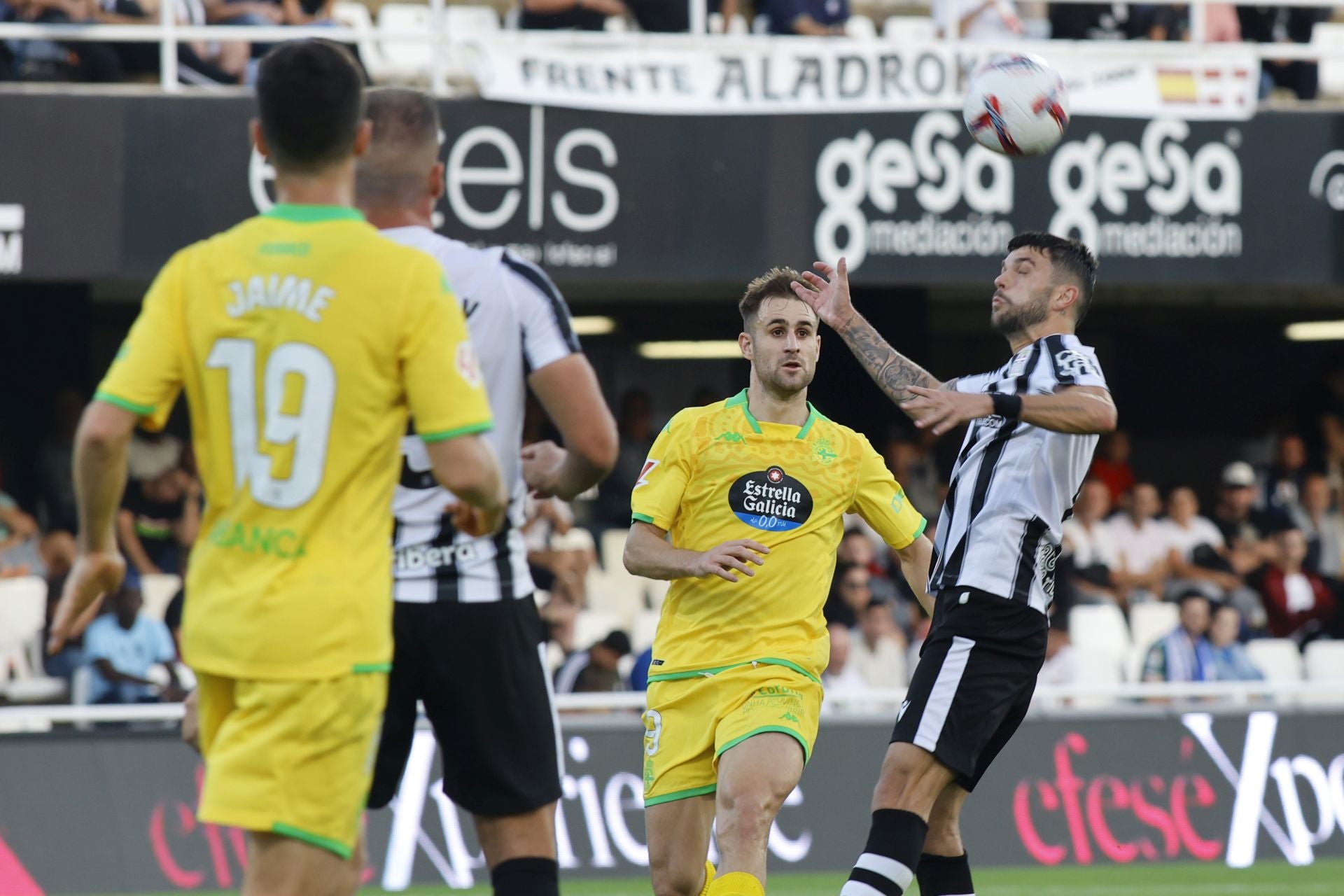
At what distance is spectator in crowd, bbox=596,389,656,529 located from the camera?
571 inches

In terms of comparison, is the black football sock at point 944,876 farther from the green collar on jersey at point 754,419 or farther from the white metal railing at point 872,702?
the white metal railing at point 872,702

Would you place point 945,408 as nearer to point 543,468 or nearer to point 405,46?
point 543,468

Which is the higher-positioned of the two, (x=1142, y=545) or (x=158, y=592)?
(x=158, y=592)

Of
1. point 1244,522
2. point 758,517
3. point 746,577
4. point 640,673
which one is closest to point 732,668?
point 746,577

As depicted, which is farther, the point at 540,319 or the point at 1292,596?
the point at 1292,596

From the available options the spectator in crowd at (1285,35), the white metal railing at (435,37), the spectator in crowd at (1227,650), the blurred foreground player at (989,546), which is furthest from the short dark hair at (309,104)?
the spectator in crowd at (1285,35)

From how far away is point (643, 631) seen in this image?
41.7 feet

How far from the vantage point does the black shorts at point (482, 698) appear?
4.39m

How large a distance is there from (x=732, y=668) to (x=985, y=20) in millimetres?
8382

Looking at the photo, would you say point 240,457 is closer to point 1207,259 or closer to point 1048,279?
point 1048,279

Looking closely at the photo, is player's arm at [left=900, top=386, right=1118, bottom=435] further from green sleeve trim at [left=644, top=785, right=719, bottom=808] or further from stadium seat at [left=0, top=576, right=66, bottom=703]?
stadium seat at [left=0, top=576, right=66, bottom=703]

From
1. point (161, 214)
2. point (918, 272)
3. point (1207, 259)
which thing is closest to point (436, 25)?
point (161, 214)

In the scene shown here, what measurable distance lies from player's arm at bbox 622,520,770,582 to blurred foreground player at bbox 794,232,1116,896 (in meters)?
0.62

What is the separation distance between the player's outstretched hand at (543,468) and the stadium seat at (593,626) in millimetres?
8106
